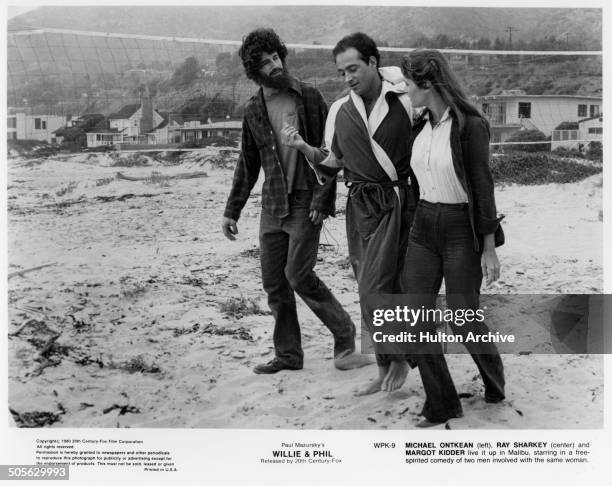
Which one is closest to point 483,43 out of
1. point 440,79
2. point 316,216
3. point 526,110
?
point 526,110

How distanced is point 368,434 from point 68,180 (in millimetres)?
2372

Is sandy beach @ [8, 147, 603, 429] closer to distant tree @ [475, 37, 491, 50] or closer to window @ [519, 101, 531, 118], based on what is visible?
window @ [519, 101, 531, 118]

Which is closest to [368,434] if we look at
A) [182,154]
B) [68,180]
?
[182,154]

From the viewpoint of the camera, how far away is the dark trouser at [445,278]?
12.6 feet

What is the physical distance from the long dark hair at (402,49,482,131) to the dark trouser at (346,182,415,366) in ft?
1.77

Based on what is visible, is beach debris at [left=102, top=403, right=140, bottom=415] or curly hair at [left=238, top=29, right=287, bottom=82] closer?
curly hair at [left=238, top=29, right=287, bottom=82]

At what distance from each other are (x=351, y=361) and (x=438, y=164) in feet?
4.51

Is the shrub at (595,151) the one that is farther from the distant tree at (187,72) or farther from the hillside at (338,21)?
the distant tree at (187,72)

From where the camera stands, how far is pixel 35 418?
4.77 metres

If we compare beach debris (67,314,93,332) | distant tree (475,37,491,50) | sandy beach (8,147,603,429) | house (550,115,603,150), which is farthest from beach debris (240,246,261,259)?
house (550,115,603,150)

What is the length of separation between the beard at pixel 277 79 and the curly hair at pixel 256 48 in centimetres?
5

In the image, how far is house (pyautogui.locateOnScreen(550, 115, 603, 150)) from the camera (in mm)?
4809

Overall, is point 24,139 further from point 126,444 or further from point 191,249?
point 126,444

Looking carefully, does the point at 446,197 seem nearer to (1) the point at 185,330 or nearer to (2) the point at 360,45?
(2) the point at 360,45
